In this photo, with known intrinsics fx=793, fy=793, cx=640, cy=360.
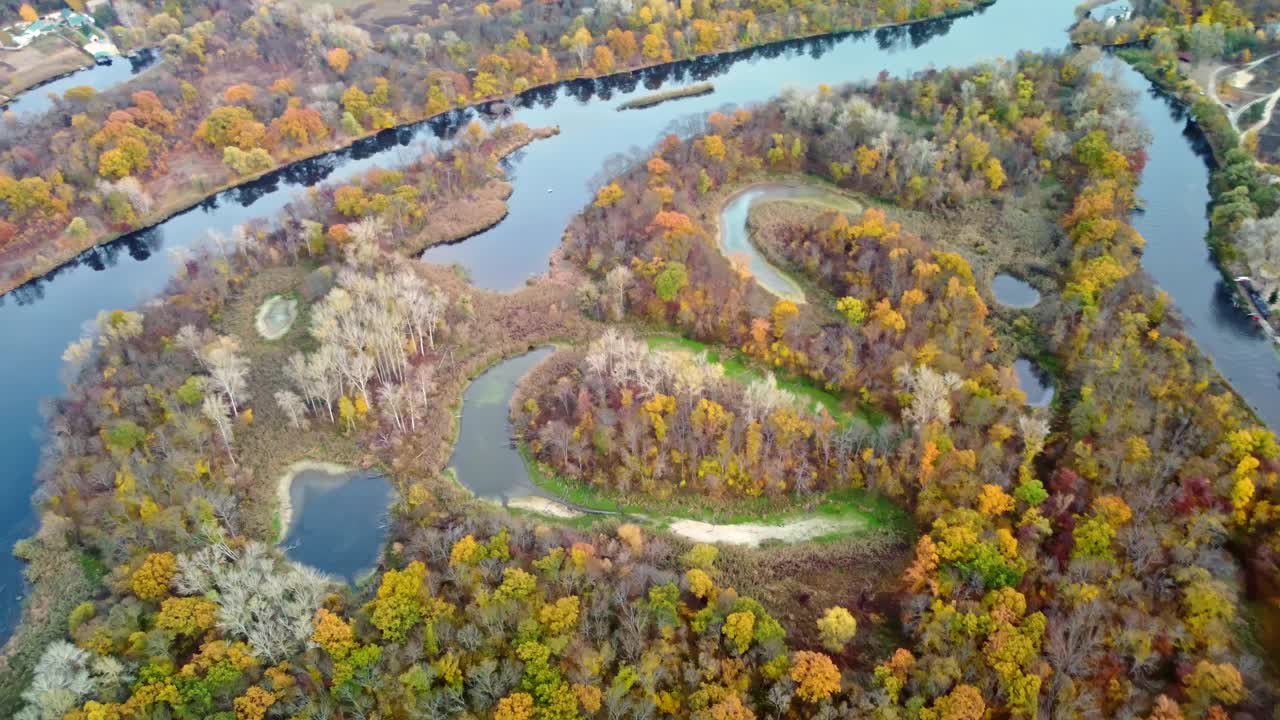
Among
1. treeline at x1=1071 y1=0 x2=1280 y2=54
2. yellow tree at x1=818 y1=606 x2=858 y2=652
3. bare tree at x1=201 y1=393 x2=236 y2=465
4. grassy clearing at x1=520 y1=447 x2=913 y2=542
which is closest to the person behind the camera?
yellow tree at x1=818 y1=606 x2=858 y2=652

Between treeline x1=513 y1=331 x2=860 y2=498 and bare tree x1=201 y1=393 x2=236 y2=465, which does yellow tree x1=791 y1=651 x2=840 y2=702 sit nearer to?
treeline x1=513 y1=331 x2=860 y2=498

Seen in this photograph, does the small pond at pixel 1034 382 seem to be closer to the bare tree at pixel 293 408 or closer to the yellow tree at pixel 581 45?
the bare tree at pixel 293 408

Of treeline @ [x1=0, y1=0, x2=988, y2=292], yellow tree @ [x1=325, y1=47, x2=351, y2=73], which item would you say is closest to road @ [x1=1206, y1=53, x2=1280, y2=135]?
treeline @ [x1=0, y1=0, x2=988, y2=292]

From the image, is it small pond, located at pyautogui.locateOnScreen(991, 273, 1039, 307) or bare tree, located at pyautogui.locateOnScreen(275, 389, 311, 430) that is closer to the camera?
bare tree, located at pyautogui.locateOnScreen(275, 389, 311, 430)

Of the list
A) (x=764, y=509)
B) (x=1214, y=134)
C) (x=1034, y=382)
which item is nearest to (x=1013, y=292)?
(x=1034, y=382)

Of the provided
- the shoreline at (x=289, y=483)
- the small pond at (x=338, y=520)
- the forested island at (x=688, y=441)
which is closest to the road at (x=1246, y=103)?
the forested island at (x=688, y=441)
